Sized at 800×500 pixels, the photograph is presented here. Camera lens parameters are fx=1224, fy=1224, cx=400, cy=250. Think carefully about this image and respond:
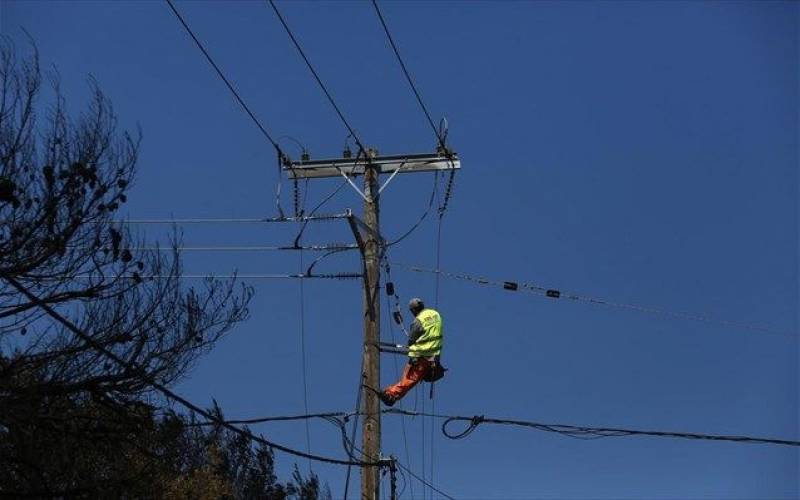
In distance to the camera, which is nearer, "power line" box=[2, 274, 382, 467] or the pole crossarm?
"power line" box=[2, 274, 382, 467]

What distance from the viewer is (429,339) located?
12789 mm

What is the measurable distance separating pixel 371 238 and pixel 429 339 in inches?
51.2

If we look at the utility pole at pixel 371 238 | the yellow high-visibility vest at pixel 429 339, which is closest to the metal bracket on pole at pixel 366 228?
→ the utility pole at pixel 371 238

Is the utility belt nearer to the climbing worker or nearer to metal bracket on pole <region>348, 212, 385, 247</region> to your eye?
the climbing worker

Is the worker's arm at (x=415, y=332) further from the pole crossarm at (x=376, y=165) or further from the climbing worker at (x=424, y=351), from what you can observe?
the pole crossarm at (x=376, y=165)

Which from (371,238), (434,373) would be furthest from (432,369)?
(371,238)

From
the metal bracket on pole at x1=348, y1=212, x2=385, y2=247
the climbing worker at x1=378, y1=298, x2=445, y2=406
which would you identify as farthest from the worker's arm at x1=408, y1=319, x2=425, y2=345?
the metal bracket on pole at x1=348, y1=212, x2=385, y2=247

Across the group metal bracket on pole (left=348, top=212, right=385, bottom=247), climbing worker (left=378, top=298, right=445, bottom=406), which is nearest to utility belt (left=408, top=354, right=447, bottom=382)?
climbing worker (left=378, top=298, right=445, bottom=406)

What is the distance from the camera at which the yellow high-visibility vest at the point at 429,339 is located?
12.8m

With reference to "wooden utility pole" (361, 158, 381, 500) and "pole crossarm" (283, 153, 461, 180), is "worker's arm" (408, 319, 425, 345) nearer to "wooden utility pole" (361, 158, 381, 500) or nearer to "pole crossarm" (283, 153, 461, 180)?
"wooden utility pole" (361, 158, 381, 500)

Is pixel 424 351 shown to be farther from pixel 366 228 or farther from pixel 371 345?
→ pixel 366 228

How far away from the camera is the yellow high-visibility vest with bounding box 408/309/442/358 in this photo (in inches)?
503

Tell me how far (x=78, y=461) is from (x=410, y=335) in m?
3.65

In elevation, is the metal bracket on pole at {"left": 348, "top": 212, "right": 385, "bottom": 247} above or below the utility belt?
above
